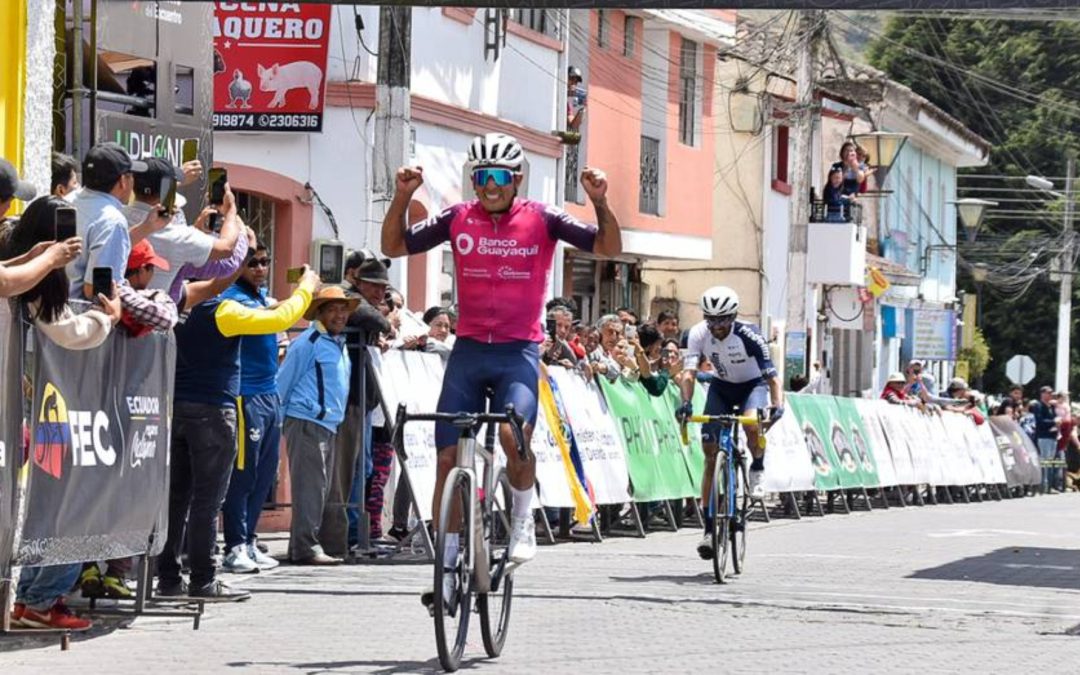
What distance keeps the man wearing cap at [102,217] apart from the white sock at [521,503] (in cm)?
202

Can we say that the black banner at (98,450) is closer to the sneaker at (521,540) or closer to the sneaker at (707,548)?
the sneaker at (521,540)

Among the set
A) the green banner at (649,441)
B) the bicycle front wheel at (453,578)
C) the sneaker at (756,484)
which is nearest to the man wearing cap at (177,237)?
the bicycle front wheel at (453,578)

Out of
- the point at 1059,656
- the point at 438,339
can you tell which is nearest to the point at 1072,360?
the point at 438,339

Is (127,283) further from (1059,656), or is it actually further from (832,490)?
(832,490)

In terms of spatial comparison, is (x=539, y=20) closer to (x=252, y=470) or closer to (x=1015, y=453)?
(x=1015, y=453)

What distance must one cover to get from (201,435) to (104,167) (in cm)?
177

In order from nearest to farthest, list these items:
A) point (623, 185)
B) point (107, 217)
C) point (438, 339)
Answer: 1. point (107, 217)
2. point (438, 339)
3. point (623, 185)

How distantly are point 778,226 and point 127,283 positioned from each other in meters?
37.6

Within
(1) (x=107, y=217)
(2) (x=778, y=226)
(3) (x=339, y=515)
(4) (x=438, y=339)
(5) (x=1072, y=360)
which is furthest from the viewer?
(5) (x=1072, y=360)

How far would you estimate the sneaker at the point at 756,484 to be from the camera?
1621 cm

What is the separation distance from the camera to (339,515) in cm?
1634

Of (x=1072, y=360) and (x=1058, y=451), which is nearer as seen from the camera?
(x=1058, y=451)

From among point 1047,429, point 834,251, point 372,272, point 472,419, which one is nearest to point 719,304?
point 372,272

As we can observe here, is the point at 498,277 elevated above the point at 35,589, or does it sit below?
above
